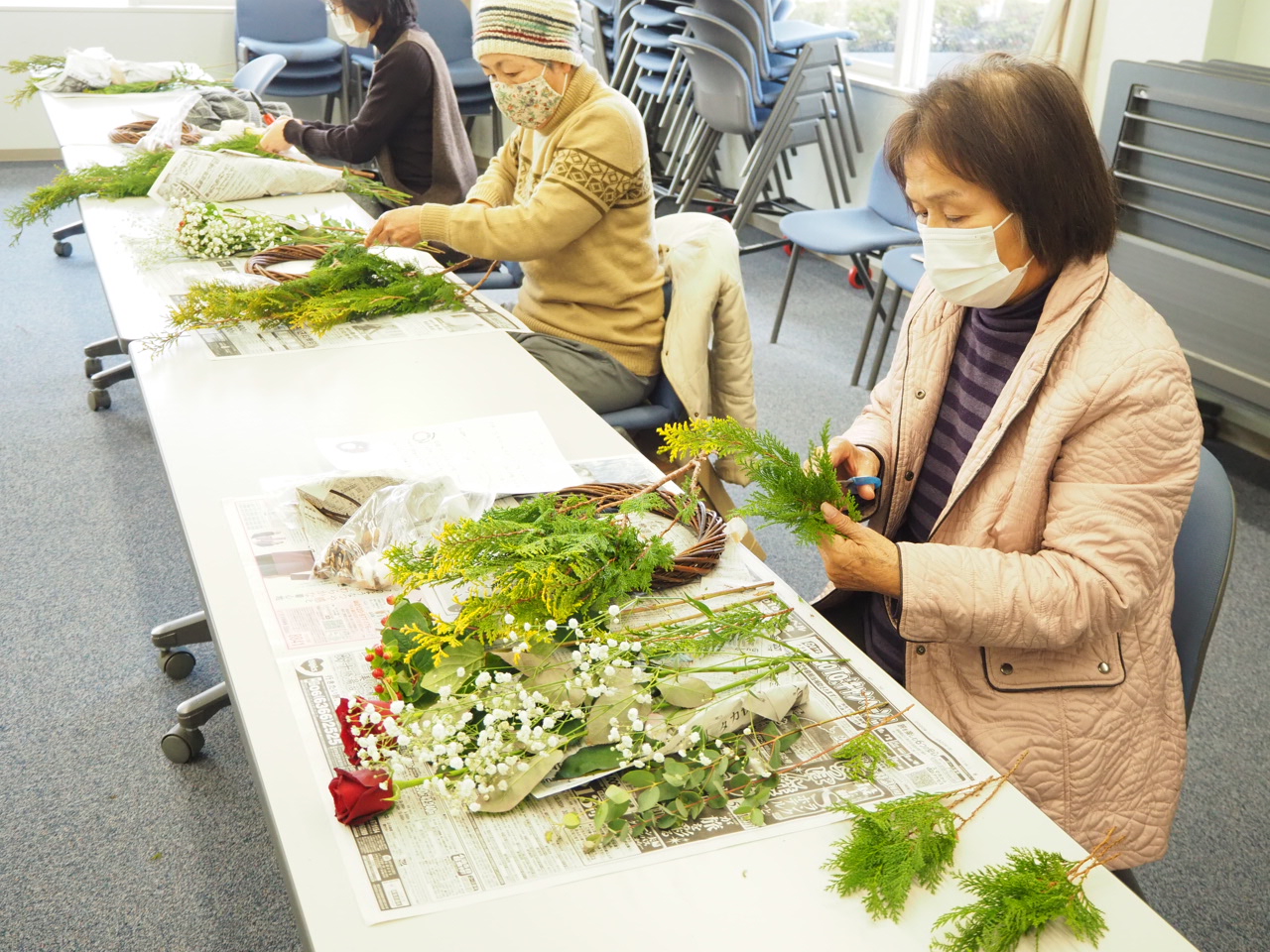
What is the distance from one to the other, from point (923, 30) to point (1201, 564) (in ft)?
14.6

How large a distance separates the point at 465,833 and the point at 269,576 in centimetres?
52

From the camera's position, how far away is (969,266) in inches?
54.1

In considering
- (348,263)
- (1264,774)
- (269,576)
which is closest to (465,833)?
(269,576)

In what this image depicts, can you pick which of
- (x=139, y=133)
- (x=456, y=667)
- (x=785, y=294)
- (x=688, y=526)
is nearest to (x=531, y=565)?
(x=456, y=667)

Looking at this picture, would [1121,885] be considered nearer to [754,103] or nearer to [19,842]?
[19,842]

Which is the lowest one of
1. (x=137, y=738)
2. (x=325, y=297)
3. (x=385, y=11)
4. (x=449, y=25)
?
(x=137, y=738)

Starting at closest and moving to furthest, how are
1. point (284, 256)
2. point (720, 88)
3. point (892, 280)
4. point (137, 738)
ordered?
point (137, 738)
point (284, 256)
point (892, 280)
point (720, 88)

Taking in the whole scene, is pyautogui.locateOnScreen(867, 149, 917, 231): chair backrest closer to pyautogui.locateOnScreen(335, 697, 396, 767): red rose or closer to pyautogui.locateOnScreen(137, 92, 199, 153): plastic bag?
pyautogui.locateOnScreen(137, 92, 199, 153): plastic bag

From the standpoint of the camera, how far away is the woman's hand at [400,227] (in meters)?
2.43

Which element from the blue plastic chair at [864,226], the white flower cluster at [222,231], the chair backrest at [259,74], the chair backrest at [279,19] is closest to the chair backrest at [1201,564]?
the white flower cluster at [222,231]

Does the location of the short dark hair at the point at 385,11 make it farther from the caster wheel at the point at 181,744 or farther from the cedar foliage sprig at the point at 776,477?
the cedar foliage sprig at the point at 776,477

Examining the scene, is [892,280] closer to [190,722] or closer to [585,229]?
[585,229]

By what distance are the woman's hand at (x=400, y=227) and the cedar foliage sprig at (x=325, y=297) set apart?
0.17 ft

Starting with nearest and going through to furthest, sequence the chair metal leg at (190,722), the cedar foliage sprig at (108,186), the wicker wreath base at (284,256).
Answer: the chair metal leg at (190,722), the wicker wreath base at (284,256), the cedar foliage sprig at (108,186)
